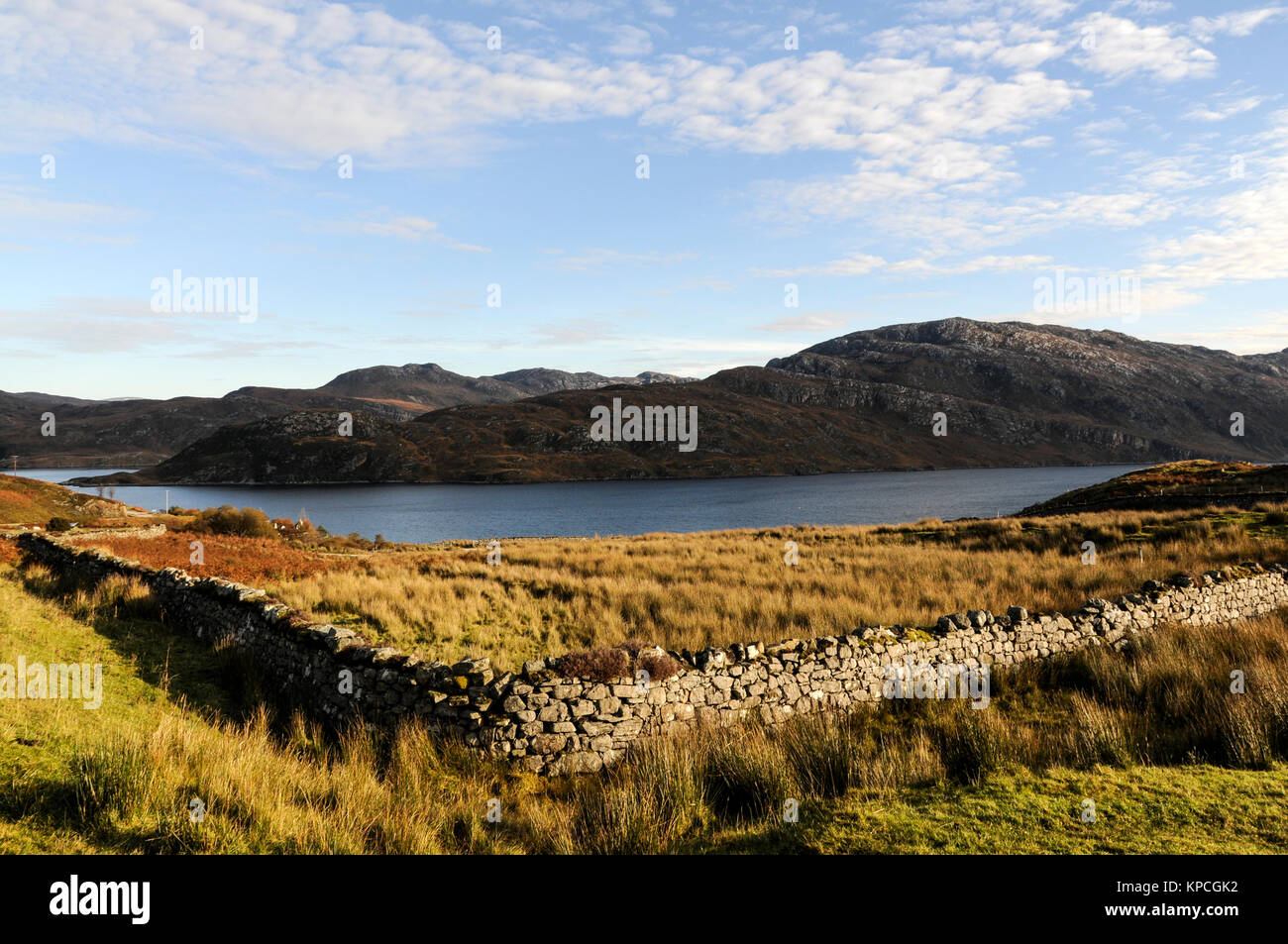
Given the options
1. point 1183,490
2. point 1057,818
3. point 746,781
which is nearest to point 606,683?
point 746,781

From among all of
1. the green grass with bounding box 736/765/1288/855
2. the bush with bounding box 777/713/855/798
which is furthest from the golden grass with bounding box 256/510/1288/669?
the green grass with bounding box 736/765/1288/855

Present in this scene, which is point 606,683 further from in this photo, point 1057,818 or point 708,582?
point 708,582

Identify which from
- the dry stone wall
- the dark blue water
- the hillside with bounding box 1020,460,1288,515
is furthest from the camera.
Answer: the dark blue water

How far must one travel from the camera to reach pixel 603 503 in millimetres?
109250

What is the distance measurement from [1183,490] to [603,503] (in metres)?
80.8

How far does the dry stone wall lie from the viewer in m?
7.79

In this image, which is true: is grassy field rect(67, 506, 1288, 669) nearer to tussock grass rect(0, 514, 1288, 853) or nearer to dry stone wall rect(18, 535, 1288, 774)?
dry stone wall rect(18, 535, 1288, 774)

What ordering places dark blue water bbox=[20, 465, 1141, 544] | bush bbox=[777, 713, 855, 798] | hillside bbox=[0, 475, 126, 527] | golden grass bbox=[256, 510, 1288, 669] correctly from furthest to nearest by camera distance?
dark blue water bbox=[20, 465, 1141, 544]
hillside bbox=[0, 475, 126, 527]
golden grass bbox=[256, 510, 1288, 669]
bush bbox=[777, 713, 855, 798]

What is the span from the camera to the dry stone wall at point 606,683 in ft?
25.6

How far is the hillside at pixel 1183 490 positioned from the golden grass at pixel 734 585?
7.13 meters

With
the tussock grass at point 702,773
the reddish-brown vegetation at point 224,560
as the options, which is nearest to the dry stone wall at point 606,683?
the tussock grass at point 702,773

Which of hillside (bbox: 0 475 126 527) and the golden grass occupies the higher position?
hillside (bbox: 0 475 126 527)

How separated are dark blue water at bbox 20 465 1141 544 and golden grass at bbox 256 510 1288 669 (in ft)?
94.4

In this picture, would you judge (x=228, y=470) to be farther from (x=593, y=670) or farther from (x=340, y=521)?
(x=593, y=670)
